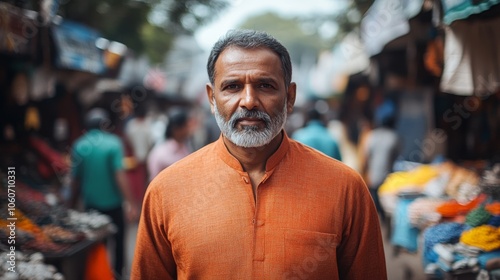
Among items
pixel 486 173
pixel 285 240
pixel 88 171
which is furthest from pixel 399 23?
pixel 285 240

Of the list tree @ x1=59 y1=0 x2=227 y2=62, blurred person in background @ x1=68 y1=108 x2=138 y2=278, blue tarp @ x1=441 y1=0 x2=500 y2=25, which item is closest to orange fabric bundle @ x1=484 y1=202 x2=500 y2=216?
blue tarp @ x1=441 y1=0 x2=500 y2=25

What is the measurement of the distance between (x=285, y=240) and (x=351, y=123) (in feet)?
41.5

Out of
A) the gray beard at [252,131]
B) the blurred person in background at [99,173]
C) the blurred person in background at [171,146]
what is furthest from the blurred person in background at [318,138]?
the gray beard at [252,131]

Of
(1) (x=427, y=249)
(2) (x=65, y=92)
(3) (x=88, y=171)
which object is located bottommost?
(1) (x=427, y=249)

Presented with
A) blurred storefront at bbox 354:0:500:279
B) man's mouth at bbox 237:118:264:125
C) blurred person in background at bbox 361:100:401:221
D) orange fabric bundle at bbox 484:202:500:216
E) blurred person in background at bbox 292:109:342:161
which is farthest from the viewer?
blurred person in background at bbox 361:100:401:221

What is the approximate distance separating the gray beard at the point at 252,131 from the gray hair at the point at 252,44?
0.20 meters

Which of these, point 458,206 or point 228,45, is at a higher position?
point 228,45

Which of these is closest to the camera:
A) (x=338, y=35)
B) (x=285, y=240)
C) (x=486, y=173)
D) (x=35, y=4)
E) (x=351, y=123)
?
(x=285, y=240)

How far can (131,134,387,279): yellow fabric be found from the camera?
6.46ft

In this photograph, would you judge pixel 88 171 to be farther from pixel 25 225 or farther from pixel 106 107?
pixel 106 107

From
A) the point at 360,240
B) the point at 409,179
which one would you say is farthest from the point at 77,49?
the point at 360,240

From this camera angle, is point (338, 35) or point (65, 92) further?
point (338, 35)

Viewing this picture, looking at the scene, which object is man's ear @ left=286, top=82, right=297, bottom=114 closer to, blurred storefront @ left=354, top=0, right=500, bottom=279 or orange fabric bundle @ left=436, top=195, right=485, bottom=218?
blurred storefront @ left=354, top=0, right=500, bottom=279

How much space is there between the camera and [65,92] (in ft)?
24.8
